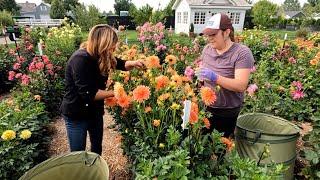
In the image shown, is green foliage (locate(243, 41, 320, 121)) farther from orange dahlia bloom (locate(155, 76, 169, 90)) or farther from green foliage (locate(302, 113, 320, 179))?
orange dahlia bloom (locate(155, 76, 169, 90))

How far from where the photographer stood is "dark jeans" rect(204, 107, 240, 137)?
7.43ft

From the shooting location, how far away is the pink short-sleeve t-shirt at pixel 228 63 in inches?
79.4

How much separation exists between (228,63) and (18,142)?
6.75 ft

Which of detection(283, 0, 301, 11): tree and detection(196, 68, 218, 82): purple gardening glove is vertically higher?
detection(283, 0, 301, 11): tree

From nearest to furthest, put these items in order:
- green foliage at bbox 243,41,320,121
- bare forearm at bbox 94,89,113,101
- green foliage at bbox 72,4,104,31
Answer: bare forearm at bbox 94,89,113,101, green foliage at bbox 243,41,320,121, green foliage at bbox 72,4,104,31

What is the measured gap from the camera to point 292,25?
3753cm

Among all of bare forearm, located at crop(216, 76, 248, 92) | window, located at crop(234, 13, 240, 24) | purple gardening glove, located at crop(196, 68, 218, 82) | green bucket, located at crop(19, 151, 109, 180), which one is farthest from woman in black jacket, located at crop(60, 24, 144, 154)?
window, located at crop(234, 13, 240, 24)

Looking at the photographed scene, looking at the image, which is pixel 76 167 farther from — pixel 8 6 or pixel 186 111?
pixel 8 6

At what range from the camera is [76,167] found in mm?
1725

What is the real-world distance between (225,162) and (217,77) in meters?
0.57

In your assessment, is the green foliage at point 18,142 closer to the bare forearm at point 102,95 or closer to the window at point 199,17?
the bare forearm at point 102,95

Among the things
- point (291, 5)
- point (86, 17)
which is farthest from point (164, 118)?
point (291, 5)

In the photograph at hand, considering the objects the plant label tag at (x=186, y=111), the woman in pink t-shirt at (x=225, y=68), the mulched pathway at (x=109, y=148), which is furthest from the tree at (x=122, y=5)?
the plant label tag at (x=186, y=111)

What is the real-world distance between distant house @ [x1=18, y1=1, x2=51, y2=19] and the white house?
4446 centimetres
